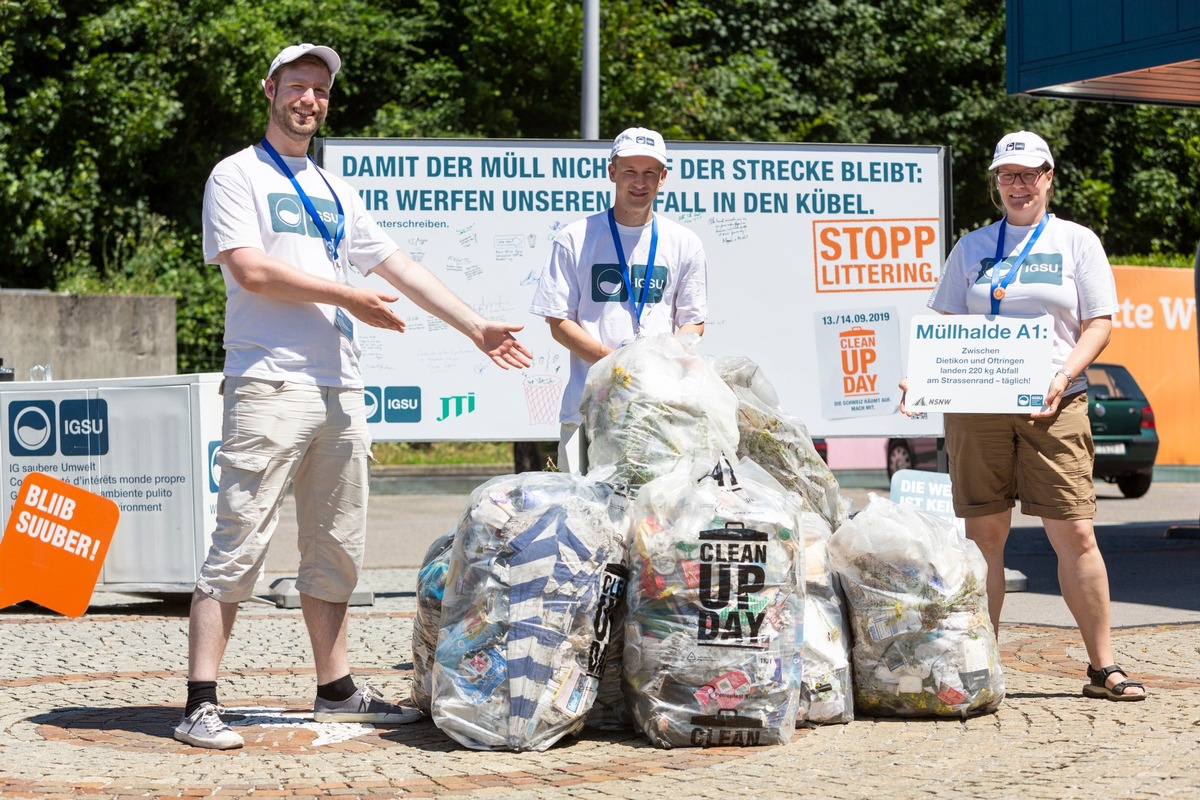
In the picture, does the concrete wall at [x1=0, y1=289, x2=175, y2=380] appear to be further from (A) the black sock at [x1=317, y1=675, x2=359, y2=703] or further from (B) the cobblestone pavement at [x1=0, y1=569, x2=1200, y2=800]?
(A) the black sock at [x1=317, y1=675, x2=359, y2=703]

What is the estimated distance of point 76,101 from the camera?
19406mm

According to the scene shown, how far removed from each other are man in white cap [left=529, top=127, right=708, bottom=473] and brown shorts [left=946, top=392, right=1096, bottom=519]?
107 centimetres

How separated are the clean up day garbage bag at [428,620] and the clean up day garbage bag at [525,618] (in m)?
0.31

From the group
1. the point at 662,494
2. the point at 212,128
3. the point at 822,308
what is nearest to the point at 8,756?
the point at 662,494

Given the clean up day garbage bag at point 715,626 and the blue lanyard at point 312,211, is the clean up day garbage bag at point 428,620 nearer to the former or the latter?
the clean up day garbage bag at point 715,626

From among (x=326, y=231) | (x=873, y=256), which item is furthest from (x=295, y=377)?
(x=873, y=256)

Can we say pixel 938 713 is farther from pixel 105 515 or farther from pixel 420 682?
pixel 105 515

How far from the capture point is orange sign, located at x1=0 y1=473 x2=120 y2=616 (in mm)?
7312

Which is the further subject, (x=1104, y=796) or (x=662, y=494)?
(x=662, y=494)

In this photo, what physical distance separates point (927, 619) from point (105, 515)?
4215 millimetres

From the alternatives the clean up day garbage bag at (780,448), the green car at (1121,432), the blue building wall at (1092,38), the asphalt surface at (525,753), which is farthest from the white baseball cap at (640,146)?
the green car at (1121,432)

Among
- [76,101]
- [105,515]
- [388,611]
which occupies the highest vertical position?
[76,101]

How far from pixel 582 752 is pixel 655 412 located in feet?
3.81

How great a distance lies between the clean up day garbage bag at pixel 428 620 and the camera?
5105 millimetres
